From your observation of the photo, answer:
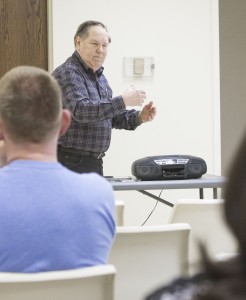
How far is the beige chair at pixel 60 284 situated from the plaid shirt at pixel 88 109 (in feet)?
7.18

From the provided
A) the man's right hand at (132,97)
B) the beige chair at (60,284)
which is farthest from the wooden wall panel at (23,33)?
the beige chair at (60,284)

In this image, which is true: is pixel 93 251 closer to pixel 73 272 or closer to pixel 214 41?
pixel 73 272

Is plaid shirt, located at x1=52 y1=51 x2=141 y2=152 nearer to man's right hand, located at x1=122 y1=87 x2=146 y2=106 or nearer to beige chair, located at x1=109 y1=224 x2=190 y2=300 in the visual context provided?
man's right hand, located at x1=122 y1=87 x2=146 y2=106

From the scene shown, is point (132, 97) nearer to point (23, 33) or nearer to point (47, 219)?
point (23, 33)

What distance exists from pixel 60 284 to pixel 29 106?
21.2 inches

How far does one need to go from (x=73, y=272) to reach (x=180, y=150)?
4.14 meters

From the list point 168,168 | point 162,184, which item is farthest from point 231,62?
point 162,184

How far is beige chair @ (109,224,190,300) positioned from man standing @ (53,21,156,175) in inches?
65.4

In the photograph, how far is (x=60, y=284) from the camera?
4.45ft

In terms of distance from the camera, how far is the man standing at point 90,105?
355 centimetres

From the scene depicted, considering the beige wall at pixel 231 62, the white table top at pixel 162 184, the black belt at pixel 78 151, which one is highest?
the beige wall at pixel 231 62

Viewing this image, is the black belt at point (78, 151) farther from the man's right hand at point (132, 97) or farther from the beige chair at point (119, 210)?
the beige chair at point (119, 210)

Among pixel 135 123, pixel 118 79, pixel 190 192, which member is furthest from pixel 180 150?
pixel 135 123

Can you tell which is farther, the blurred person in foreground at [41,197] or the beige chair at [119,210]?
the beige chair at [119,210]
